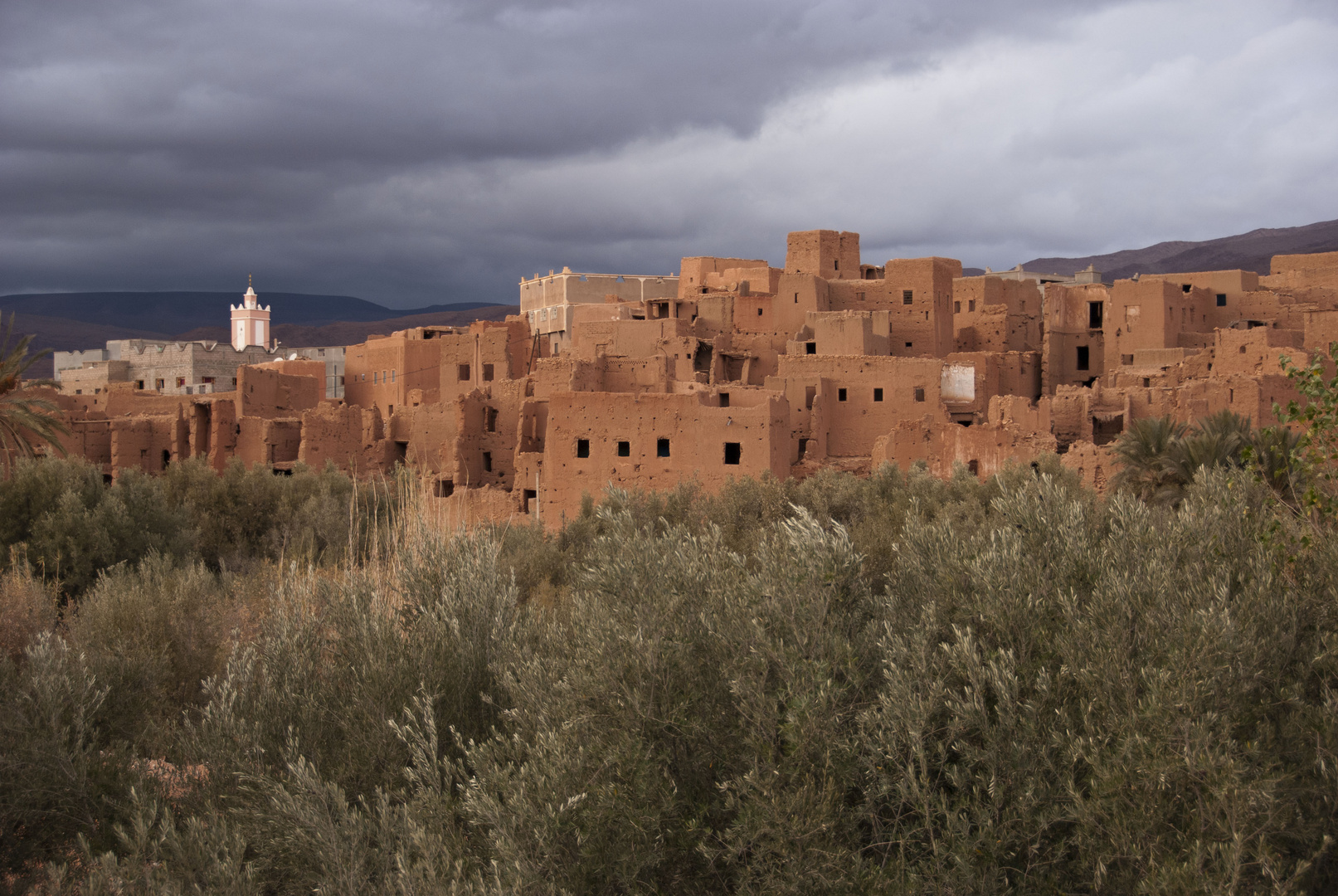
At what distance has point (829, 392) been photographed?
1339 inches

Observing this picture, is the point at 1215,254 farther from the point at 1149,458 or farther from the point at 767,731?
the point at 767,731

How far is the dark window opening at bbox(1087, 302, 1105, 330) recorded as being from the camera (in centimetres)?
4419

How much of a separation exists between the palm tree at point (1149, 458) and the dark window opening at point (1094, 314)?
2078 centimetres

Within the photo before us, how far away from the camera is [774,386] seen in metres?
33.6

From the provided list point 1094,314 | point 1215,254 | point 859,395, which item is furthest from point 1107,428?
point 1215,254

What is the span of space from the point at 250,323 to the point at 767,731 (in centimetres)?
9043

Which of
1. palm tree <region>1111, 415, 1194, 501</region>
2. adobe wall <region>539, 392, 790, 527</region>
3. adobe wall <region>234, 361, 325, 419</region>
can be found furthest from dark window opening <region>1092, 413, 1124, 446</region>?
adobe wall <region>234, 361, 325, 419</region>

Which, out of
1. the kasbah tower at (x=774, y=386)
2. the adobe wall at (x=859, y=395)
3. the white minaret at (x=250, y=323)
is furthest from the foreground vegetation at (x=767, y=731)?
the white minaret at (x=250, y=323)

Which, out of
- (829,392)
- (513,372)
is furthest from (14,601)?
(513,372)

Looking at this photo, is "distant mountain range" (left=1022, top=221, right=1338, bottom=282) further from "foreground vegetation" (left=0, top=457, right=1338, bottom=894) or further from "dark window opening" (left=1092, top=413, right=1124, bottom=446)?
"foreground vegetation" (left=0, top=457, right=1338, bottom=894)

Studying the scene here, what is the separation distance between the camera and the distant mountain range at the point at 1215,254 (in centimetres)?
12131

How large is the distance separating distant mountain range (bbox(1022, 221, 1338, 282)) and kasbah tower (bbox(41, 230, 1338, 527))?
8234 cm

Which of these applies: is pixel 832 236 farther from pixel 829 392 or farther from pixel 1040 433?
pixel 1040 433

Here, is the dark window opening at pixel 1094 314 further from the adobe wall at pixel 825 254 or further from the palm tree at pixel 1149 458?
the palm tree at pixel 1149 458
